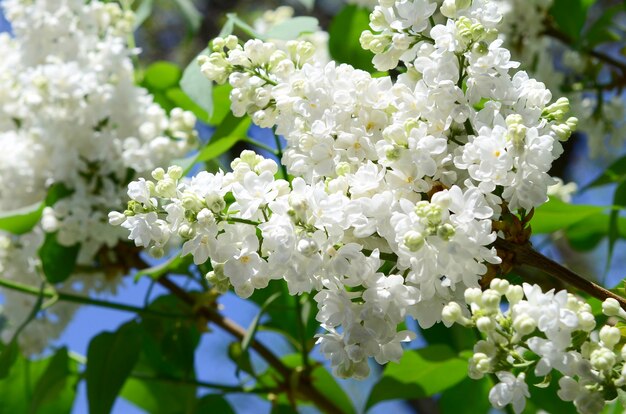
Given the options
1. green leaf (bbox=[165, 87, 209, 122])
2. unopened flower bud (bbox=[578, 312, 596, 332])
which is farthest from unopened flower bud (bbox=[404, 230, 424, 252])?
green leaf (bbox=[165, 87, 209, 122])

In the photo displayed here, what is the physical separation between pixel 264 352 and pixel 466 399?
0.36 m

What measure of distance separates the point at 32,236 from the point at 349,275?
3.09ft

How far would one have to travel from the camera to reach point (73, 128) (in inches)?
55.6

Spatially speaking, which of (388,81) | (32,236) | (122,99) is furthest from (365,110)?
(32,236)

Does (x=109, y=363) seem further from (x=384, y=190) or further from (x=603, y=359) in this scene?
(x=603, y=359)

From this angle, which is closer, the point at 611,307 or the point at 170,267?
the point at 611,307

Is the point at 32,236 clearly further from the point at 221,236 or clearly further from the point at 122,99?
the point at 221,236

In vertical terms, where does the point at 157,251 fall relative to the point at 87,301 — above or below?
above

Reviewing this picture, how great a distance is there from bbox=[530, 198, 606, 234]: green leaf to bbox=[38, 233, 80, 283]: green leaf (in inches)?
27.8

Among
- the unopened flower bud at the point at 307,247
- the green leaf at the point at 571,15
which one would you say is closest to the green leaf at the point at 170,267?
the unopened flower bud at the point at 307,247

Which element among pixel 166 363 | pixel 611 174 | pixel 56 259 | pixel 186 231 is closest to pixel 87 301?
pixel 56 259

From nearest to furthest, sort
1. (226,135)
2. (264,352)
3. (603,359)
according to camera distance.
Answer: (603,359), (226,135), (264,352)

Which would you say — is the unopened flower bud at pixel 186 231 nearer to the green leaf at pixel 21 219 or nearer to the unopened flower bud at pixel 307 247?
the unopened flower bud at pixel 307 247

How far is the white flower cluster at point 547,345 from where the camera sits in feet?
1.98
